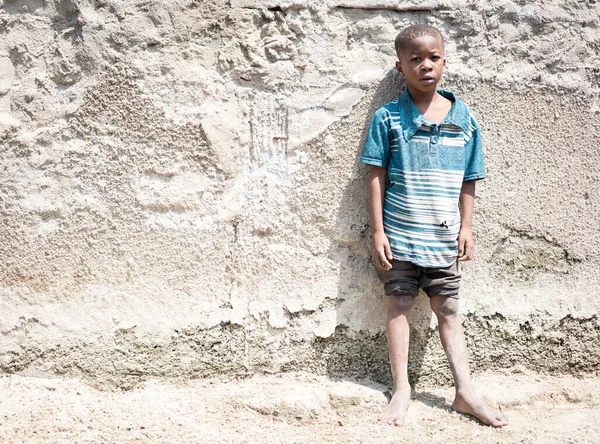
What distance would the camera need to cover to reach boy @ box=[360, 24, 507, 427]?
2.47m

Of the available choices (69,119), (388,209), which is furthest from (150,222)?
(388,209)

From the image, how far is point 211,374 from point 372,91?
3.82 feet

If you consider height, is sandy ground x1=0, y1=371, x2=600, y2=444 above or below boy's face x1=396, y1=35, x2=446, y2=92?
below

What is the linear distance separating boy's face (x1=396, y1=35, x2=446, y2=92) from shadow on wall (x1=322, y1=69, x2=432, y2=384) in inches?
4.9

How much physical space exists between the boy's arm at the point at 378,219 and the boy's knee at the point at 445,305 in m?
0.23

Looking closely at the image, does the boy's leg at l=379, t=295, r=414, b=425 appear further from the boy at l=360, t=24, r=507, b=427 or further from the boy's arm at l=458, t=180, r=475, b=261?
the boy's arm at l=458, t=180, r=475, b=261

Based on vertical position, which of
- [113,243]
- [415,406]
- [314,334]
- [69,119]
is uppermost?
[69,119]

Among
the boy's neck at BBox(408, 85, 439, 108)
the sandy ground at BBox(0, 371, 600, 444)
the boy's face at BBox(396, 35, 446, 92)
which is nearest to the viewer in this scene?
the sandy ground at BBox(0, 371, 600, 444)

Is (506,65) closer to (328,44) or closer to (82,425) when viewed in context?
(328,44)

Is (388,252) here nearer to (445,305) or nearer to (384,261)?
(384,261)

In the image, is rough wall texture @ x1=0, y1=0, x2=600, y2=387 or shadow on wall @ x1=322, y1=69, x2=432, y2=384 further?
shadow on wall @ x1=322, y1=69, x2=432, y2=384

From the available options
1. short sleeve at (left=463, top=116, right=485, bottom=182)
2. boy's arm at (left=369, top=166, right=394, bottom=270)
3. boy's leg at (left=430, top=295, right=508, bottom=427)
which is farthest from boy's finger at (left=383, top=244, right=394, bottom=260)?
short sleeve at (left=463, top=116, right=485, bottom=182)

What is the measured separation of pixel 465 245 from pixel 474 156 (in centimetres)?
32

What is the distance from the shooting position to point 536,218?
8.78ft
